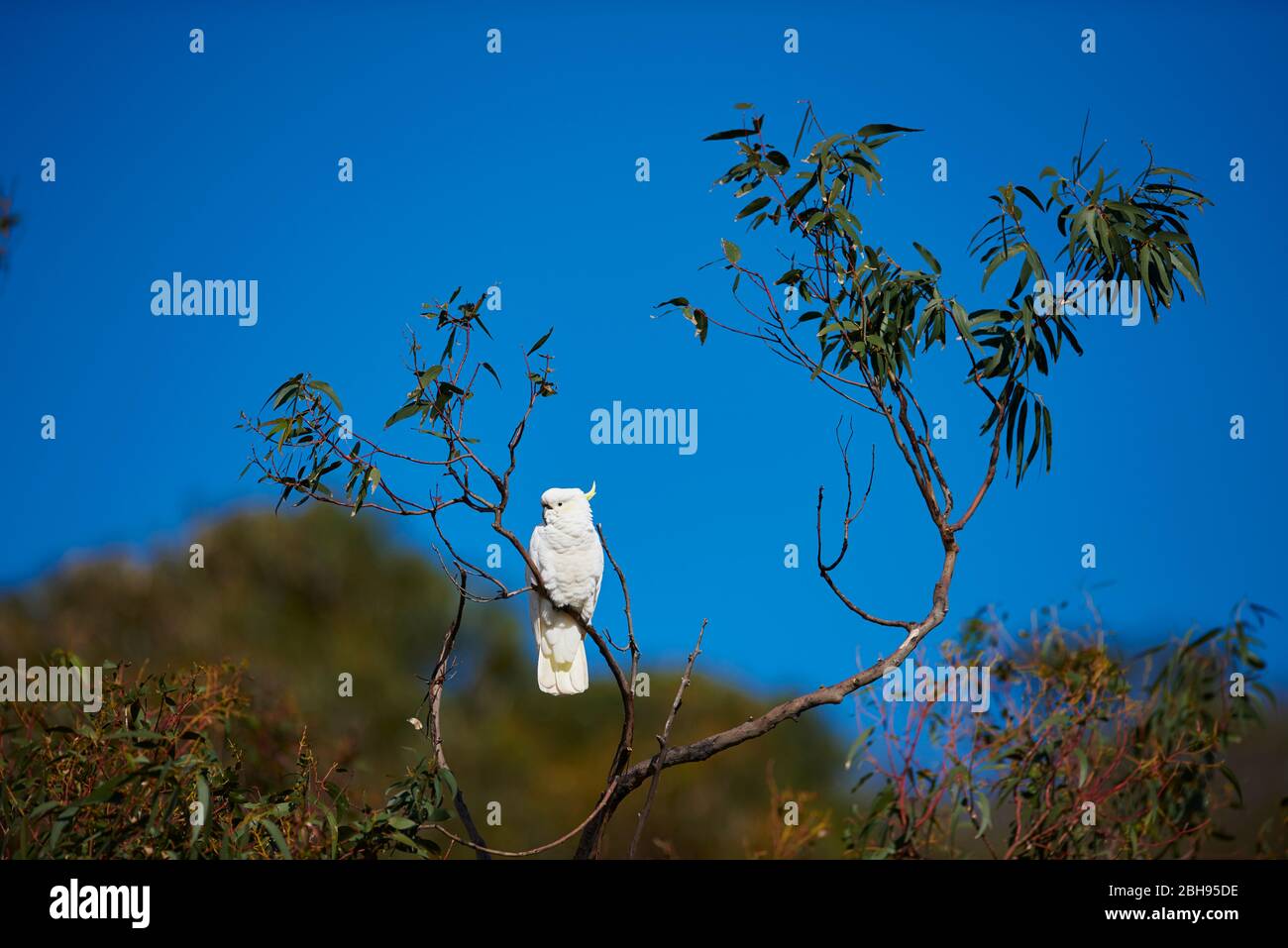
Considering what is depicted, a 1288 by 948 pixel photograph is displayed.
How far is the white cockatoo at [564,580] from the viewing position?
4250 millimetres

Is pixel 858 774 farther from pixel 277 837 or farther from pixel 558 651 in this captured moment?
pixel 277 837

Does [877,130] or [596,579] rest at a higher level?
[877,130]

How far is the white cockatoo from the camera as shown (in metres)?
4.25

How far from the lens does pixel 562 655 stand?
14.3 ft

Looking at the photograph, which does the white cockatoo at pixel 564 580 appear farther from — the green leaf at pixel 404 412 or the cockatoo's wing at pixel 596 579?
the green leaf at pixel 404 412

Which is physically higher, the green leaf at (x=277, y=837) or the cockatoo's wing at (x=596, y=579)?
the cockatoo's wing at (x=596, y=579)

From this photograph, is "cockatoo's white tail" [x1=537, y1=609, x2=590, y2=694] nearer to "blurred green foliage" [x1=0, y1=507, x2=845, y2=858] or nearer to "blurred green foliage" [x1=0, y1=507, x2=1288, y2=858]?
"blurred green foliage" [x1=0, y1=507, x2=1288, y2=858]

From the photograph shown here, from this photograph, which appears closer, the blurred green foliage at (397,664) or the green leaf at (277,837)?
the green leaf at (277,837)

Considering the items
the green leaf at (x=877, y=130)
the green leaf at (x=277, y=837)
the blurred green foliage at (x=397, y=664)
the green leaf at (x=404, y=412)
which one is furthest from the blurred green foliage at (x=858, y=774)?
the blurred green foliage at (x=397, y=664)

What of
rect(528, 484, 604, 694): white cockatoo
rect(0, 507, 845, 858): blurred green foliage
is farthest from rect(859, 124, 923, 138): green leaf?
rect(0, 507, 845, 858): blurred green foliage

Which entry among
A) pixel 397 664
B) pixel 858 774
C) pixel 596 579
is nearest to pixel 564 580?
pixel 596 579

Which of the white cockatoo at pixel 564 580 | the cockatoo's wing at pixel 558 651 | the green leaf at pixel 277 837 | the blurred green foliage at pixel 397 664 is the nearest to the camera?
the green leaf at pixel 277 837

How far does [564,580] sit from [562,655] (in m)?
0.29

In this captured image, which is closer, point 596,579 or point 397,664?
point 596,579
